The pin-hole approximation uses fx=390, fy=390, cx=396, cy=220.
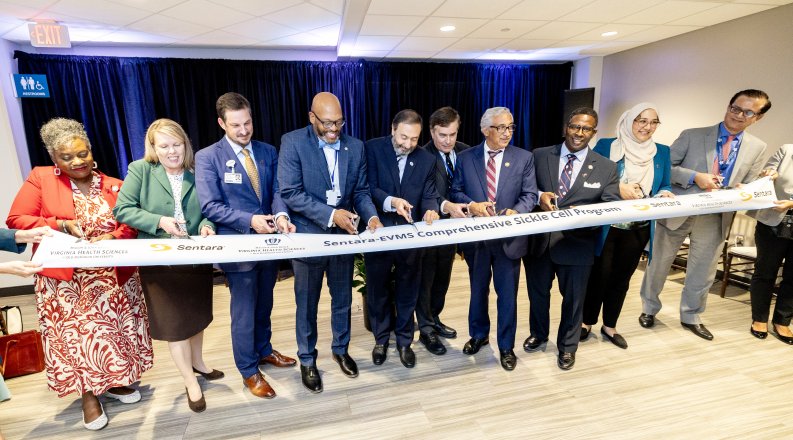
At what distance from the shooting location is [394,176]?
2473 mm

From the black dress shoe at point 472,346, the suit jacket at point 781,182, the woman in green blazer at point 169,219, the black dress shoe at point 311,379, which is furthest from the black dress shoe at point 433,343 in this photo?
the suit jacket at point 781,182

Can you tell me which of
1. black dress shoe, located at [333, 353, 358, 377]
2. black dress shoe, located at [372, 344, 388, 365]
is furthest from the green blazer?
black dress shoe, located at [372, 344, 388, 365]

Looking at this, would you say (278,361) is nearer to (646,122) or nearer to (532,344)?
(532,344)

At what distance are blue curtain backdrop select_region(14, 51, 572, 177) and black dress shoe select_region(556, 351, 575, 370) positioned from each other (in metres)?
4.25

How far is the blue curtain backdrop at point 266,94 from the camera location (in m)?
4.89

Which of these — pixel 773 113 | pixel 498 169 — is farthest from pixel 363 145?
pixel 773 113

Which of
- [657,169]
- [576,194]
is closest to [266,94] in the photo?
[576,194]

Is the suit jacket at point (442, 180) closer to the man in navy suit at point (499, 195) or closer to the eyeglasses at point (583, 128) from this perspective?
the man in navy suit at point (499, 195)

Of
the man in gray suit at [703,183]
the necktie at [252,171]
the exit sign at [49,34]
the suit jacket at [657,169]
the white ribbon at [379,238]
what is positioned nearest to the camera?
the white ribbon at [379,238]

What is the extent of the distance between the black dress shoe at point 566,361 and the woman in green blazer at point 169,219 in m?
2.32

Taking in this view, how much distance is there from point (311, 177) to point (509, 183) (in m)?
1.21

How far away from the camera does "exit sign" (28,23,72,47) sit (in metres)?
3.78

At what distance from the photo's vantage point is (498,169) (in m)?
2.46

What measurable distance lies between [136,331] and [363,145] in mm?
1773
